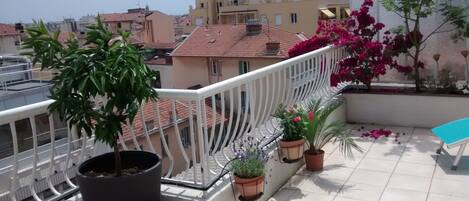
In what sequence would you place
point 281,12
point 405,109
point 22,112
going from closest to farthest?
point 22,112 < point 405,109 < point 281,12

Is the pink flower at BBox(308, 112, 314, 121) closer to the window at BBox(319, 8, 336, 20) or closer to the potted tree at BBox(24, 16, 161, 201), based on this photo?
the potted tree at BBox(24, 16, 161, 201)

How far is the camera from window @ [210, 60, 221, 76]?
24.5m

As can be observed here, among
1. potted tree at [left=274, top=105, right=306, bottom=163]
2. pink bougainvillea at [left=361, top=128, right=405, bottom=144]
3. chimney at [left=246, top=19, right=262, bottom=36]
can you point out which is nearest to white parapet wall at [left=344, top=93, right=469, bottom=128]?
pink bougainvillea at [left=361, top=128, right=405, bottom=144]

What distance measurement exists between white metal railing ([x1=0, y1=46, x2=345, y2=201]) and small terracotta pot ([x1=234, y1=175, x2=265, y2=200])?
0.16 metres

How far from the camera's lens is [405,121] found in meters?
5.55

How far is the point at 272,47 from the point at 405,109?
17007 millimetres

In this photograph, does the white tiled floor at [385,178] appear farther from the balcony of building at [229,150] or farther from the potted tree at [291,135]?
the potted tree at [291,135]

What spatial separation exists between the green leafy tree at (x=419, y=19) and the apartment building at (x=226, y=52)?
1578 cm

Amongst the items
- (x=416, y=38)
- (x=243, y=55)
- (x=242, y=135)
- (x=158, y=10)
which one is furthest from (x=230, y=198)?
(x=158, y=10)

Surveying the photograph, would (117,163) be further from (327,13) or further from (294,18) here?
(294,18)

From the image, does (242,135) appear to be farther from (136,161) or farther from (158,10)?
(158,10)

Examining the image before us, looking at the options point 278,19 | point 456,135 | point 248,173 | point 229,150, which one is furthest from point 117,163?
point 278,19

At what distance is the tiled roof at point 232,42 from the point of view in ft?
76.5

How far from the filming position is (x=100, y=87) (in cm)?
216
